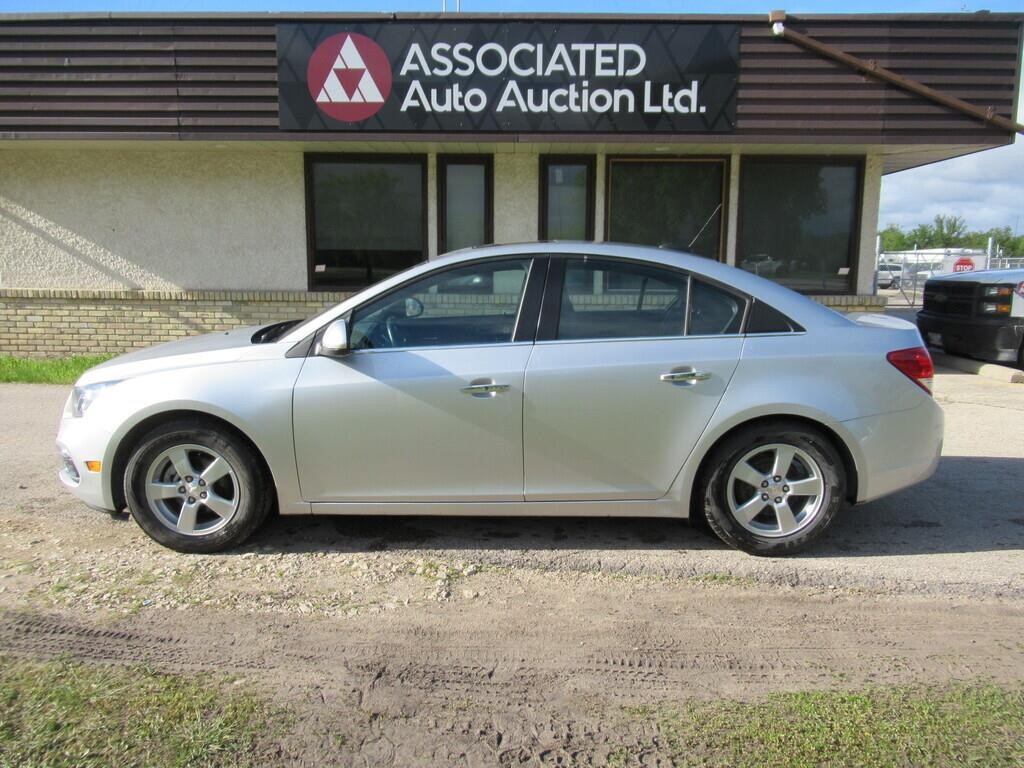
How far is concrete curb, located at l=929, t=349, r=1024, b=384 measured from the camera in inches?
370

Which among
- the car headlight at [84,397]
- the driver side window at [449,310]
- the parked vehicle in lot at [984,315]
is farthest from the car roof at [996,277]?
the car headlight at [84,397]

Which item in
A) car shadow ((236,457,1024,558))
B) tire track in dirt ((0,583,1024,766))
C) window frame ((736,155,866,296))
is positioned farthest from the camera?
window frame ((736,155,866,296))

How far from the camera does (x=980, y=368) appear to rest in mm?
10023

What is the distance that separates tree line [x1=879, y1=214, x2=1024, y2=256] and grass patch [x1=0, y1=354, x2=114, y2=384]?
7446 centimetres

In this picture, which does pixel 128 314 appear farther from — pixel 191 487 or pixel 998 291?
pixel 998 291

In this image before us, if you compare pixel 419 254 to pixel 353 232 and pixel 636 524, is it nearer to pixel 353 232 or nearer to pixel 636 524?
pixel 353 232

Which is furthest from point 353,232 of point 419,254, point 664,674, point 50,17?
point 664,674

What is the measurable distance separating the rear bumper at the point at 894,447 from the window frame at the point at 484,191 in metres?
6.66

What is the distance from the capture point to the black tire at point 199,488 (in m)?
3.99

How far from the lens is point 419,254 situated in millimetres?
10062

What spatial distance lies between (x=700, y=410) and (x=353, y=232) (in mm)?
7198

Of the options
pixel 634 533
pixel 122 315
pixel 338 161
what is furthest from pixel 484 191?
pixel 634 533

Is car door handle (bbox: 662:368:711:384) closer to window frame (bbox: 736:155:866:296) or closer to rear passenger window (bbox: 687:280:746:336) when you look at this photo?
rear passenger window (bbox: 687:280:746:336)

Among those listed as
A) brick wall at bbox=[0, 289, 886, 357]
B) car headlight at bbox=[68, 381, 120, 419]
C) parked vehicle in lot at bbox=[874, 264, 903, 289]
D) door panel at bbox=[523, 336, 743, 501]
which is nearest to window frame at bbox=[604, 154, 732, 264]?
brick wall at bbox=[0, 289, 886, 357]
